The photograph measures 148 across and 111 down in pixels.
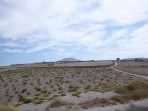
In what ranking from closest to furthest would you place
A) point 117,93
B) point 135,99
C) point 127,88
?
point 135,99 < point 117,93 < point 127,88

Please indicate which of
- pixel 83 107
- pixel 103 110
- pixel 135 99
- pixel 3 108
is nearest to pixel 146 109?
pixel 103 110

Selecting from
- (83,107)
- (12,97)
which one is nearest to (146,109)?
(83,107)

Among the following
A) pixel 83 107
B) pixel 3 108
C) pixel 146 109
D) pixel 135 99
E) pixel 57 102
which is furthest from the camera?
pixel 135 99

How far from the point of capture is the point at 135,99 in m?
26.6

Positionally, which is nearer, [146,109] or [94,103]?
[146,109]

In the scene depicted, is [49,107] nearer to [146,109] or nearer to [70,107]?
[70,107]

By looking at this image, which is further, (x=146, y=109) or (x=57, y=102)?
(x=57, y=102)

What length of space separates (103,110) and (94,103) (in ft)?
11.9

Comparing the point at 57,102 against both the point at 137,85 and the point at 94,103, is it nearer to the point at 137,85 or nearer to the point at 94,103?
the point at 94,103

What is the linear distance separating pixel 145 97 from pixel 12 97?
56.0 ft

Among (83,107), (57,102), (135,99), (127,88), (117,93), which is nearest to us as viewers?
(83,107)

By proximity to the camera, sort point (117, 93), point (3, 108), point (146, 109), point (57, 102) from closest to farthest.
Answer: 1. point (146, 109)
2. point (3, 108)
3. point (57, 102)
4. point (117, 93)

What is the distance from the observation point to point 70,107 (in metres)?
22.7

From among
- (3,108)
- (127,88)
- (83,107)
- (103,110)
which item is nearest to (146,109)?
(103,110)
